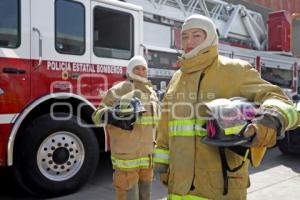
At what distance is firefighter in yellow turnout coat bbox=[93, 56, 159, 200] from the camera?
311 cm

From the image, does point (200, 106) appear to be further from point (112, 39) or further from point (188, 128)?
point (112, 39)

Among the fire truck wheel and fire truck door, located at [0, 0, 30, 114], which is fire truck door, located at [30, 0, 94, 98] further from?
the fire truck wheel

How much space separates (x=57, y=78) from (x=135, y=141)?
133 centimetres

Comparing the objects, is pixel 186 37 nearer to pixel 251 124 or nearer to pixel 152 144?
pixel 251 124

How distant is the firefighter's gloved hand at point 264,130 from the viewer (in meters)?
1.55

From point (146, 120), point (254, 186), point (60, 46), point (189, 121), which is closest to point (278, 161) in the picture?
point (254, 186)

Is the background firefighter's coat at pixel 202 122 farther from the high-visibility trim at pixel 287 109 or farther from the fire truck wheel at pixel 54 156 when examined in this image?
the fire truck wheel at pixel 54 156

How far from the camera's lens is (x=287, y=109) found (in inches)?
63.5

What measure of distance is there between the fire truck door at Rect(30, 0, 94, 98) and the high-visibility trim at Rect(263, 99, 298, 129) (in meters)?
2.75

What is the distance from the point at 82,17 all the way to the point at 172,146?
2701 mm

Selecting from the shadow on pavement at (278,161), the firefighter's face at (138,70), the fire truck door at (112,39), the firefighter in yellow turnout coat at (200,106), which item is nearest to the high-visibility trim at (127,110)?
the firefighter's face at (138,70)

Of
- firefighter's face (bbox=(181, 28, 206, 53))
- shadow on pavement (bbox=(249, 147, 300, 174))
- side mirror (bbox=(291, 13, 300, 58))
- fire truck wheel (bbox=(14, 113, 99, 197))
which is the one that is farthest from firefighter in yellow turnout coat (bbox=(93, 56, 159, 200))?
side mirror (bbox=(291, 13, 300, 58))

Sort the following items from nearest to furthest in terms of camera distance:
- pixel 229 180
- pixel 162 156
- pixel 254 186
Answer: pixel 229 180 → pixel 162 156 → pixel 254 186

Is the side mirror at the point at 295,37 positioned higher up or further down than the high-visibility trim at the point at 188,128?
higher up
